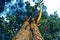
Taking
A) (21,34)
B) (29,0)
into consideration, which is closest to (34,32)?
(21,34)

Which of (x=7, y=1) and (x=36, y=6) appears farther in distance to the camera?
(x=7, y=1)

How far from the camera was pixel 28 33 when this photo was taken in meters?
7.79

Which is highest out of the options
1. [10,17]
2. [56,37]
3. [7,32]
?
[10,17]

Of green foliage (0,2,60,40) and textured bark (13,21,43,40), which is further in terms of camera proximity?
green foliage (0,2,60,40)

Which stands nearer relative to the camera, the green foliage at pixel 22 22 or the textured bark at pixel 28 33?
the textured bark at pixel 28 33

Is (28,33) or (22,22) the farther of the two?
(22,22)

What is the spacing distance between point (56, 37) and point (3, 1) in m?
8.63

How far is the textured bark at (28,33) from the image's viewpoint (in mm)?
7664

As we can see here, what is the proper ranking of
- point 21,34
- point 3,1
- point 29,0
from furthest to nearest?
point 3,1
point 29,0
point 21,34

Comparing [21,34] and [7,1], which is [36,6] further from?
[21,34]

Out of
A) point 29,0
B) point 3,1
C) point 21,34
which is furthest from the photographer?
point 3,1

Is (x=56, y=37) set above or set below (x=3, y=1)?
below

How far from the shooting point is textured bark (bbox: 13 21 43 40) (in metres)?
7.66

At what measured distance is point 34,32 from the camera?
7.90 m
